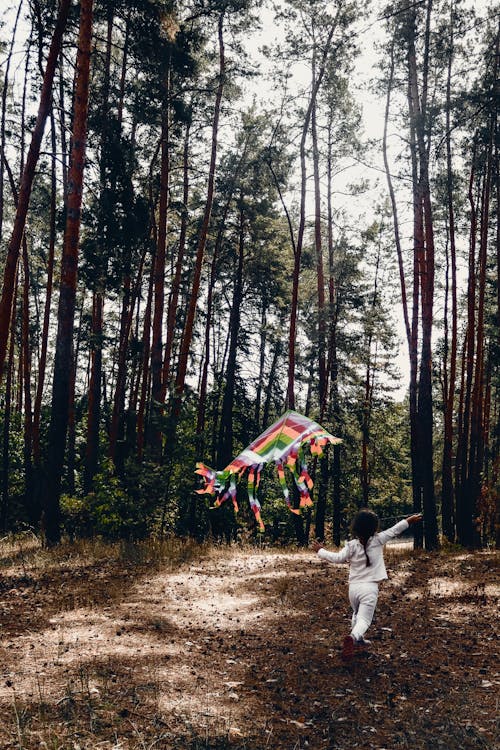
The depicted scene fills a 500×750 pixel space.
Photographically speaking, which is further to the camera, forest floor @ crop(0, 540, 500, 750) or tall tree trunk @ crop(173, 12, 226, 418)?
tall tree trunk @ crop(173, 12, 226, 418)

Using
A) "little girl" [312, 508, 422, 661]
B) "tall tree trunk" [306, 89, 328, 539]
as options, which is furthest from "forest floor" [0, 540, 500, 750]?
"tall tree trunk" [306, 89, 328, 539]

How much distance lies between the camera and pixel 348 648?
6.50m

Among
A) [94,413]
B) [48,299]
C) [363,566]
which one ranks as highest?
[48,299]

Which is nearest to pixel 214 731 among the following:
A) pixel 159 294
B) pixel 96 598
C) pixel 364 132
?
pixel 96 598

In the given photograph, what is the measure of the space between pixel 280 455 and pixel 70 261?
287 inches

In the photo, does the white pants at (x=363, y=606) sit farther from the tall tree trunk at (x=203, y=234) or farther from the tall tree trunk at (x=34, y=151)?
the tall tree trunk at (x=203, y=234)

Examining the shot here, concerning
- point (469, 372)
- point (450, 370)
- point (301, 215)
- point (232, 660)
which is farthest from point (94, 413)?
point (232, 660)

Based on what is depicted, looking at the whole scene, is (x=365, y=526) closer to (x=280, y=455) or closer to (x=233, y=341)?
(x=280, y=455)

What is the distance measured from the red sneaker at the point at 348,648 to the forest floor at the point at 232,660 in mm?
125

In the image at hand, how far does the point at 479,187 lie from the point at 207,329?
1050 cm

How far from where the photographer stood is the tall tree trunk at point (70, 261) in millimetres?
11805

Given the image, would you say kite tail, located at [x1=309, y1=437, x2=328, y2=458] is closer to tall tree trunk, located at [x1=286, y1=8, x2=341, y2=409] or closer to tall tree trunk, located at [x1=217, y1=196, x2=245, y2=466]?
tall tree trunk, located at [x1=286, y1=8, x2=341, y2=409]

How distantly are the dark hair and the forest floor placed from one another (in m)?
1.38

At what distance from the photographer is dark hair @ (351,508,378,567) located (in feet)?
21.6
